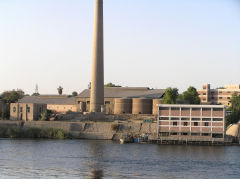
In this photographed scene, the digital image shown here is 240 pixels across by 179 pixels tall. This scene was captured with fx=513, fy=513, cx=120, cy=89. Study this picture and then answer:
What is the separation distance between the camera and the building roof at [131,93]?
458ft

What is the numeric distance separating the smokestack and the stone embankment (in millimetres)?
12043

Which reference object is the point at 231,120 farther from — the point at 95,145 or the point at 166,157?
the point at 166,157

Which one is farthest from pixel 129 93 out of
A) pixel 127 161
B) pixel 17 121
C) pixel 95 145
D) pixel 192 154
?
pixel 127 161

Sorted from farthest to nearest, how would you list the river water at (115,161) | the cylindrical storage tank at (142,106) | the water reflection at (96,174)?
the cylindrical storage tank at (142,106), the river water at (115,161), the water reflection at (96,174)

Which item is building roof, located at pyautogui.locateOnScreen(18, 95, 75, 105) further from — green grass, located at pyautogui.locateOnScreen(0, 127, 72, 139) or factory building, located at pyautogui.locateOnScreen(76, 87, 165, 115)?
green grass, located at pyautogui.locateOnScreen(0, 127, 72, 139)

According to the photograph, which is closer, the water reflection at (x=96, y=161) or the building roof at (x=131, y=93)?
the water reflection at (x=96, y=161)

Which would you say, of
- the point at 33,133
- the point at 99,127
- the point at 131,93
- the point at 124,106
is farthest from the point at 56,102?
the point at 99,127

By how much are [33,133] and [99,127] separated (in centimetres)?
1433

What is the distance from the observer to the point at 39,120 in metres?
119

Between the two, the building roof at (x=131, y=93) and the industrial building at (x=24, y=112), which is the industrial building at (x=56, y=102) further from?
the industrial building at (x=24, y=112)

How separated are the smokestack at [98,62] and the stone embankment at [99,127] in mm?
12043

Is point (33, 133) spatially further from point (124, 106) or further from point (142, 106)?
point (142, 106)

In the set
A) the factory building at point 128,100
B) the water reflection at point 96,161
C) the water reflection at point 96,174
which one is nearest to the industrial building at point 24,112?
the factory building at point 128,100

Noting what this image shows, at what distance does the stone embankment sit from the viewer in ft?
359
